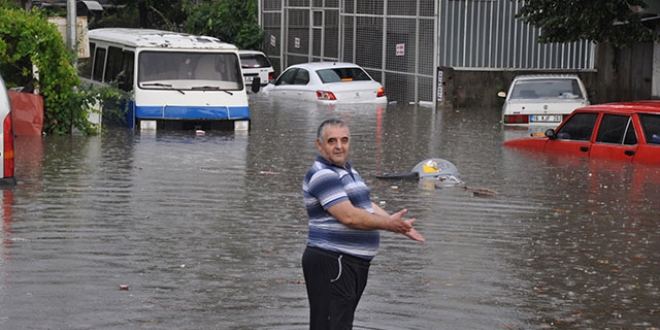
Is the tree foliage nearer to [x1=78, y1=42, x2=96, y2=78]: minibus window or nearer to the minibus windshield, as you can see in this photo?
the minibus windshield

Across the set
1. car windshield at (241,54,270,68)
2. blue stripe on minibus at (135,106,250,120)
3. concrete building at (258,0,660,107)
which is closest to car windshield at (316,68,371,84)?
concrete building at (258,0,660,107)

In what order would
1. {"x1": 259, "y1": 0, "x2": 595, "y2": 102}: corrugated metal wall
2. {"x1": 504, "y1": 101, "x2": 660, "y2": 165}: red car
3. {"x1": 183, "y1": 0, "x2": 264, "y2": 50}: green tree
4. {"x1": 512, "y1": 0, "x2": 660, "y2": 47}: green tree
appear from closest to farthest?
{"x1": 504, "y1": 101, "x2": 660, "y2": 165}: red car, {"x1": 512, "y1": 0, "x2": 660, "y2": 47}: green tree, {"x1": 259, "y1": 0, "x2": 595, "y2": 102}: corrugated metal wall, {"x1": 183, "y1": 0, "x2": 264, "y2": 50}: green tree

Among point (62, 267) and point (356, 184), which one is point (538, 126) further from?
point (356, 184)

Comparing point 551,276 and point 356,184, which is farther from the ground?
point 356,184

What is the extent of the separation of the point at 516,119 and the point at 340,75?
28.3 ft

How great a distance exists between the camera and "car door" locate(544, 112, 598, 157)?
18.1m

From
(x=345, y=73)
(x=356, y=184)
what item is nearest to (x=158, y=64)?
(x=345, y=73)

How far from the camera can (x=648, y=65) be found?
32344 millimetres

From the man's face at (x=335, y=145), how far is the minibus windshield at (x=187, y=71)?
55.7 feet

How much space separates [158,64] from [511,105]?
7.09m

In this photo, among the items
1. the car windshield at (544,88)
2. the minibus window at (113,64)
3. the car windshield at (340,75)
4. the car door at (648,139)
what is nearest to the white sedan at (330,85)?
the car windshield at (340,75)

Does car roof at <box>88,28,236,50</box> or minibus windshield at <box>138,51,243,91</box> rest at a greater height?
car roof at <box>88,28,236,50</box>

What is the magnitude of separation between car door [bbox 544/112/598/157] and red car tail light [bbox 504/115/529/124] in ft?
20.6

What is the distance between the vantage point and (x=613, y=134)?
17.7m
